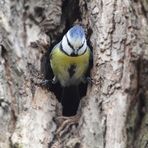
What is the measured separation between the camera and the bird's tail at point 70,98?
330 centimetres

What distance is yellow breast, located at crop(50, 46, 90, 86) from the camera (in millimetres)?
3087

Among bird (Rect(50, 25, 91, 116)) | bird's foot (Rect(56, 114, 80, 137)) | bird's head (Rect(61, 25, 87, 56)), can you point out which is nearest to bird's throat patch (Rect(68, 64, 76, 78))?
bird (Rect(50, 25, 91, 116))

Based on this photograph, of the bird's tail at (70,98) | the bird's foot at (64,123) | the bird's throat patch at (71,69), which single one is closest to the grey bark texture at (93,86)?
the bird's foot at (64,123)

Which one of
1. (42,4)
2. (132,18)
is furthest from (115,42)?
(42,4)

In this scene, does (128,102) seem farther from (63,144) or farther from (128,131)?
(63,144)

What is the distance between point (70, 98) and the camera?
11.2 feet

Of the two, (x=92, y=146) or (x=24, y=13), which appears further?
(x=24, y=13)

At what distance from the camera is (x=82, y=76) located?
10.5 ft

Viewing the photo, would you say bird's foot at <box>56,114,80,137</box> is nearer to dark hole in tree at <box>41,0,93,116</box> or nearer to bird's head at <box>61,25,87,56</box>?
dark hole in tree at <box>41,0,93,116</box>

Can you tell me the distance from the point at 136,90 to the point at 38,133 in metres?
0.58

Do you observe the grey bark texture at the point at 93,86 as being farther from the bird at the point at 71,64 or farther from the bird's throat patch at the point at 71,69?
the bird's throat patch at the point at 71,69

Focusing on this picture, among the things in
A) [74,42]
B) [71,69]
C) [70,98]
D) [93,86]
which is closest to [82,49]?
[74,42]

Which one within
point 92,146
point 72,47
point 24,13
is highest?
point 24,13

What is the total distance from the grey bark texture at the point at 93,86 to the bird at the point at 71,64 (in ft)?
0.32
